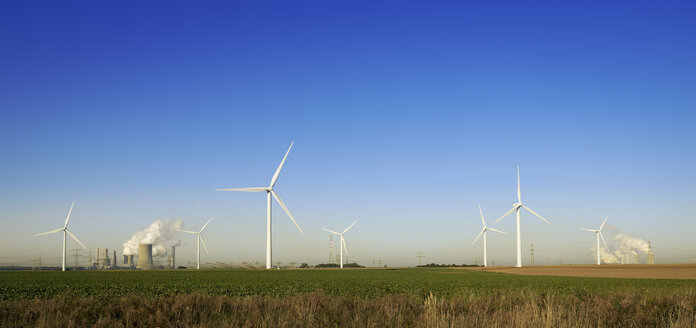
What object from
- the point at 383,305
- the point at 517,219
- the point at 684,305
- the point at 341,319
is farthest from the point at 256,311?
the point at 517,219

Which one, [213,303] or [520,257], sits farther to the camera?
[520,257]

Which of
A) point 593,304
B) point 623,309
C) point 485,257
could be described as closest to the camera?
point 623,309

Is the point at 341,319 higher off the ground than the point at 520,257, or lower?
higher

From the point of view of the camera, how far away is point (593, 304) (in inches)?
870

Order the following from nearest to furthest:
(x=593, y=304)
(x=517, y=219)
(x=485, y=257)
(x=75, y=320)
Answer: (x=75, y=320) < (x=593, y=304) < (x=517, y=219) < (x=485, y=257)

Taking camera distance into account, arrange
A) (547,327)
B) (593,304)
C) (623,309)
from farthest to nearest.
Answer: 1. (593,304)
2. (623,309)
3. (547,327)

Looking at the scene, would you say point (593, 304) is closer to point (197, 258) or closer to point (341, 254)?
point (341, 254)

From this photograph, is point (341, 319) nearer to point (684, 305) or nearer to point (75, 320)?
point (75, 320)

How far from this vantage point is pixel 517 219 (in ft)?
421

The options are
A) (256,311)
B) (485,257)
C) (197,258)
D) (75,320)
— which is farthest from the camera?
(197,258)

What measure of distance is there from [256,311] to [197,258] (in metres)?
158

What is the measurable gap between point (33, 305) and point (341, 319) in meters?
11.2

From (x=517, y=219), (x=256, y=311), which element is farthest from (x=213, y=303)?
(x=517, y=219)

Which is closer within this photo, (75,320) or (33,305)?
(75,320)
